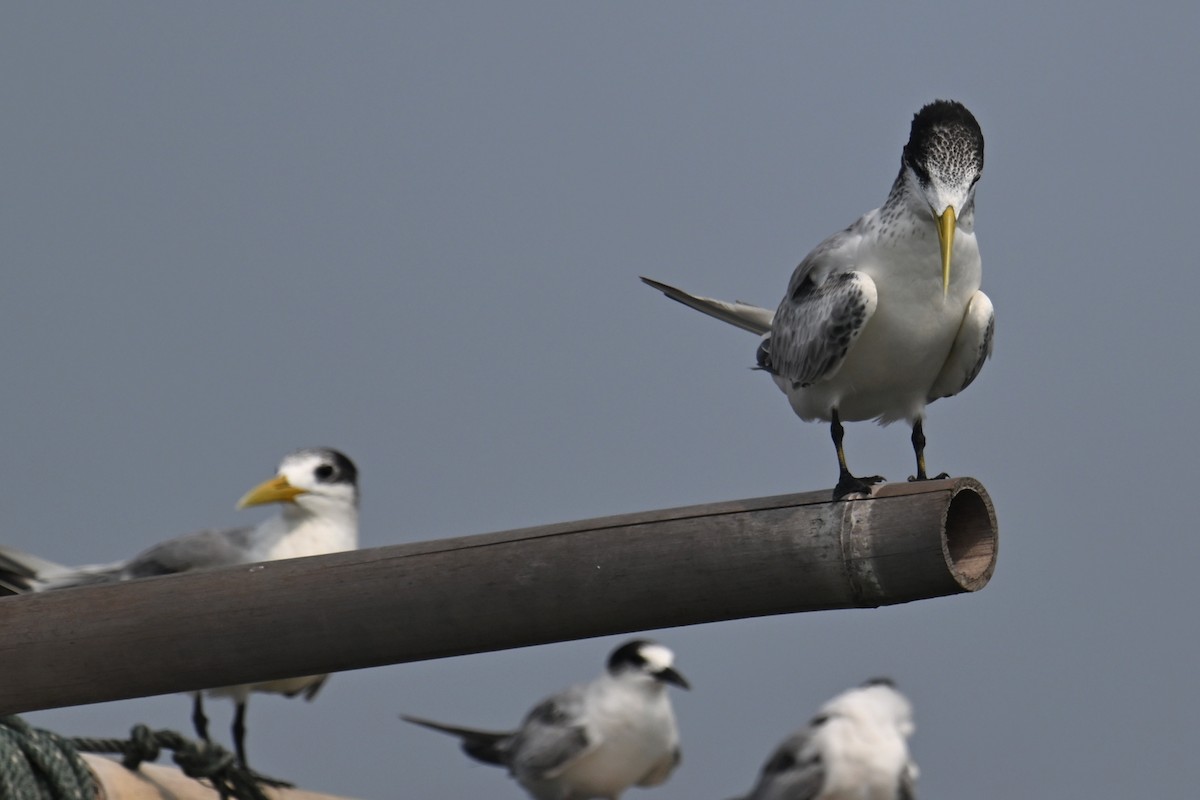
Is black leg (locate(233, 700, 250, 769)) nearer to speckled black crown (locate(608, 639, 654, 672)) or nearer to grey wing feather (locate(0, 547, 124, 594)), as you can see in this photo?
grey wing feather (locate(0, 547, 124, 594))

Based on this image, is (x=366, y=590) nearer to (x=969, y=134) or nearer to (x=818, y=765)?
(x=969, y=134)

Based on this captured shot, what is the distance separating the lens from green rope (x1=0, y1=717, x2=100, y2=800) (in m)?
3.21

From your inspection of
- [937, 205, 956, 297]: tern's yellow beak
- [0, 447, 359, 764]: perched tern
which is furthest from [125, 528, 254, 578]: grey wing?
[937, 205, 956, 297]: tern's yellow beak

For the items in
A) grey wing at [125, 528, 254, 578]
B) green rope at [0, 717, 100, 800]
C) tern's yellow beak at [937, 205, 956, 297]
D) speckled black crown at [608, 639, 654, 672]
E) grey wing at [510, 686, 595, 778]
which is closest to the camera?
tern's yellow beak at [937, 205, 956, 297]

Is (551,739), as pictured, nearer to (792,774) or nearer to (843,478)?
(792,774)

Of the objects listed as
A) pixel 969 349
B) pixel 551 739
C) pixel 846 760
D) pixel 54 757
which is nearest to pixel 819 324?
pixel 969 349

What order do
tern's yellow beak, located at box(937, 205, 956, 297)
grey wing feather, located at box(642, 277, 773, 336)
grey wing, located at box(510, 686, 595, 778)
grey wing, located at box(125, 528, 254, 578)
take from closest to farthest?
1. tern's yellow beak, located at box(937, 205, 956, 297)
2. grey wing feather, located at box(642, 277, 773, 336)
3. grey wing, located at box(125, 528, 254, 578)
4. grey wing, located at box(510, 686, 595, 778)

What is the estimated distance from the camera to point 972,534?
253 cm

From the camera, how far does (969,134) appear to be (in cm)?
310

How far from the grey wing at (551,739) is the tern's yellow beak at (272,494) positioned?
1.26m

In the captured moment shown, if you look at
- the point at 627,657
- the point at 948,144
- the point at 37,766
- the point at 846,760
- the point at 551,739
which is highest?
the point at 948,144

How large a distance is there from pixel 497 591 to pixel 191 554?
9.87 feet

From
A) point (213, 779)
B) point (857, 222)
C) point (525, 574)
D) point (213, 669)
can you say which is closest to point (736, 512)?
point (525, 574)

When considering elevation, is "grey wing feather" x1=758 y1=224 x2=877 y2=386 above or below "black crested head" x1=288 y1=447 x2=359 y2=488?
below
